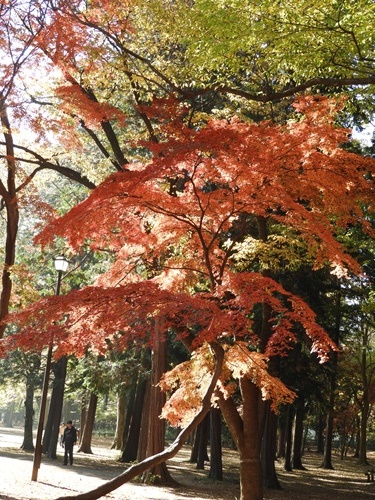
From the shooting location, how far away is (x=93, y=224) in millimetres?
8227

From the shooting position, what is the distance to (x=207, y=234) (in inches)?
368

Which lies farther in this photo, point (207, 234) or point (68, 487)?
point (68, 487)

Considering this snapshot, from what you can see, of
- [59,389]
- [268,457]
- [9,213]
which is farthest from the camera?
[59,389]

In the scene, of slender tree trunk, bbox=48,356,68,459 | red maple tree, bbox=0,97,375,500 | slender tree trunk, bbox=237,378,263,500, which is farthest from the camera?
slender tree trunk, bbox=48,356,68,459

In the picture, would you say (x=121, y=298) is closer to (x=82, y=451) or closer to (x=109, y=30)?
(x=109, y=30)

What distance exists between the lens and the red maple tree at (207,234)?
707 centimetres

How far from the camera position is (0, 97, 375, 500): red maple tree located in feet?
23.2

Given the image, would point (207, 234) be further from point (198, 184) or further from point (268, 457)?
point (268, 457)

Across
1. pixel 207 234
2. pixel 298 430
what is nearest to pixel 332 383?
pixel 298 430

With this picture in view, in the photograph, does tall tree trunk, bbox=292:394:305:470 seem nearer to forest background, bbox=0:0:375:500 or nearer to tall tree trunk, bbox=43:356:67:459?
forest background, bbox=0:0:375:500

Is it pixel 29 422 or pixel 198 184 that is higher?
pixel 198 184

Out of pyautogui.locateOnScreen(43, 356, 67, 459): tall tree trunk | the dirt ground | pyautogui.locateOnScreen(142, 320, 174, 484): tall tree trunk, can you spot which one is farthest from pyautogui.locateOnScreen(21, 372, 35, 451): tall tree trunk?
pyautogui.locateOnScreen(142, 320, 174, 484): tall tree trunk

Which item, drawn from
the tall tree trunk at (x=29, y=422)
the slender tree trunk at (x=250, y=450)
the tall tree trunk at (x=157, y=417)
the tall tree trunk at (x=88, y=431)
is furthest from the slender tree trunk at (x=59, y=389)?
the slender tree trunk at (x=250, y=450)

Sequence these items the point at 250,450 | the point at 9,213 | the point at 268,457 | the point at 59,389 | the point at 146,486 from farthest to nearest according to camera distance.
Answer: the point at 59,389
the point at 268,457
the point at 146,486
the point at 9,213
the point at 250,450
